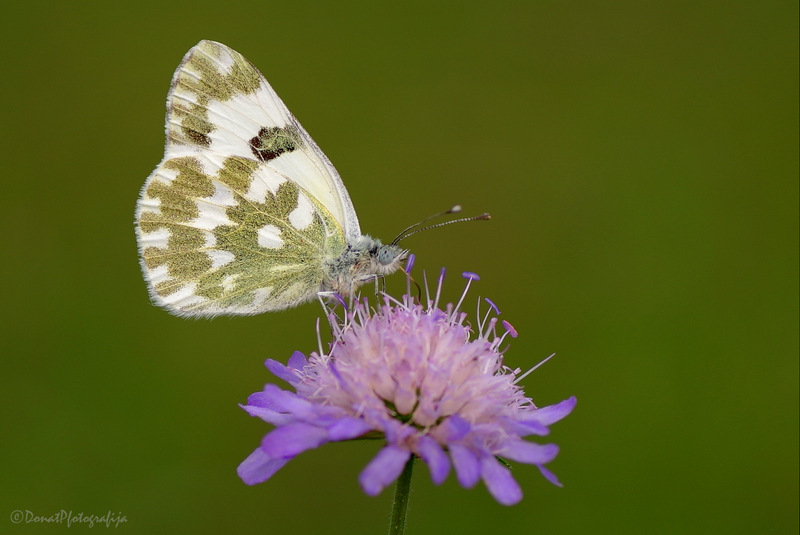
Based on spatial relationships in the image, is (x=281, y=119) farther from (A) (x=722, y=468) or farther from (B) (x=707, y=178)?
(B) (x=707, y=178)

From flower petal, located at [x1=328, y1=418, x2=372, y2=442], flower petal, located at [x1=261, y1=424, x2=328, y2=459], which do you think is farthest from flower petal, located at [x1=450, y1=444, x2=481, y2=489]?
flower petal, located at [x1=261, y1=424, x2=328, y2=459]

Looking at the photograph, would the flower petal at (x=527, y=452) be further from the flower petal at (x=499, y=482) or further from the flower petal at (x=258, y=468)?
the flower petal at (x=258, y=468)

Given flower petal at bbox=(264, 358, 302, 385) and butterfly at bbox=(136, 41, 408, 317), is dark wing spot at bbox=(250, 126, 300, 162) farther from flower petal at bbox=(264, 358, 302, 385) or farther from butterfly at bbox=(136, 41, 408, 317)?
flower petal at bbox=(264, 358, 302, 385)

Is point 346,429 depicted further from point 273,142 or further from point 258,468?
point 273,142

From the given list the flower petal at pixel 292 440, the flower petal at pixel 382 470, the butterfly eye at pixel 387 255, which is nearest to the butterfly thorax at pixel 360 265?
the butterfly eye at pixel 387 255

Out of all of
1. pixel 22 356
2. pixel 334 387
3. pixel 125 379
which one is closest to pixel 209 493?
pixel 125 379
